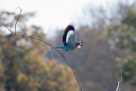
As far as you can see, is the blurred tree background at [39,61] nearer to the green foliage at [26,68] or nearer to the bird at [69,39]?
the green foliage at [26,68]

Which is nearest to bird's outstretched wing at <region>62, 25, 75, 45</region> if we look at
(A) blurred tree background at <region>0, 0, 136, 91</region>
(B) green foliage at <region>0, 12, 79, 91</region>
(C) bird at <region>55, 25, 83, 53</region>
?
(C) bird at <region>55, 25, 83, 53</region>

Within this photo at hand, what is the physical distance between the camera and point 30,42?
40.8 ft

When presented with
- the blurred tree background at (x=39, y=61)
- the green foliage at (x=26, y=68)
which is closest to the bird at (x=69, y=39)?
the blurred tree background at (x=39, y=61)

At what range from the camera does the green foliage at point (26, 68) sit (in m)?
11.7

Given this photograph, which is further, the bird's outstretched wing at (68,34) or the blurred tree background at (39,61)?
the blurred tree background at (39,61)

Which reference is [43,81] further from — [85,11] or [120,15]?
[85,11]

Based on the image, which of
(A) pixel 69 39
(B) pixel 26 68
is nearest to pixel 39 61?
(B) pixel 26 68

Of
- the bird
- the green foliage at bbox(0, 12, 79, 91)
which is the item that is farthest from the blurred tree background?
the bird

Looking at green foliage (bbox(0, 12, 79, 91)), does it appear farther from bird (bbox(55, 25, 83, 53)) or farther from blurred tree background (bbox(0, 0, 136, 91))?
bird (bbox(55, 25, 83, 53))

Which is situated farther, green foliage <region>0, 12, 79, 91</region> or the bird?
green foliage <region>0, 12, 79, 91</region>

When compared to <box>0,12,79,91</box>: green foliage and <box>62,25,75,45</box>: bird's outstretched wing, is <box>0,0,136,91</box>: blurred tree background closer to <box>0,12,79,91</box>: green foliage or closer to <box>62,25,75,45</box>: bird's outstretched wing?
<box>0,12,79,91</box>: green foliage

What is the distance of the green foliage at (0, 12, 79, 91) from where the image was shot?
11719 mm

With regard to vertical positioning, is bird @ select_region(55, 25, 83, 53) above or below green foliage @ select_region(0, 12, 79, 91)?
above

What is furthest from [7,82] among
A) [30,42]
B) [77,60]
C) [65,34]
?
[65,34]
